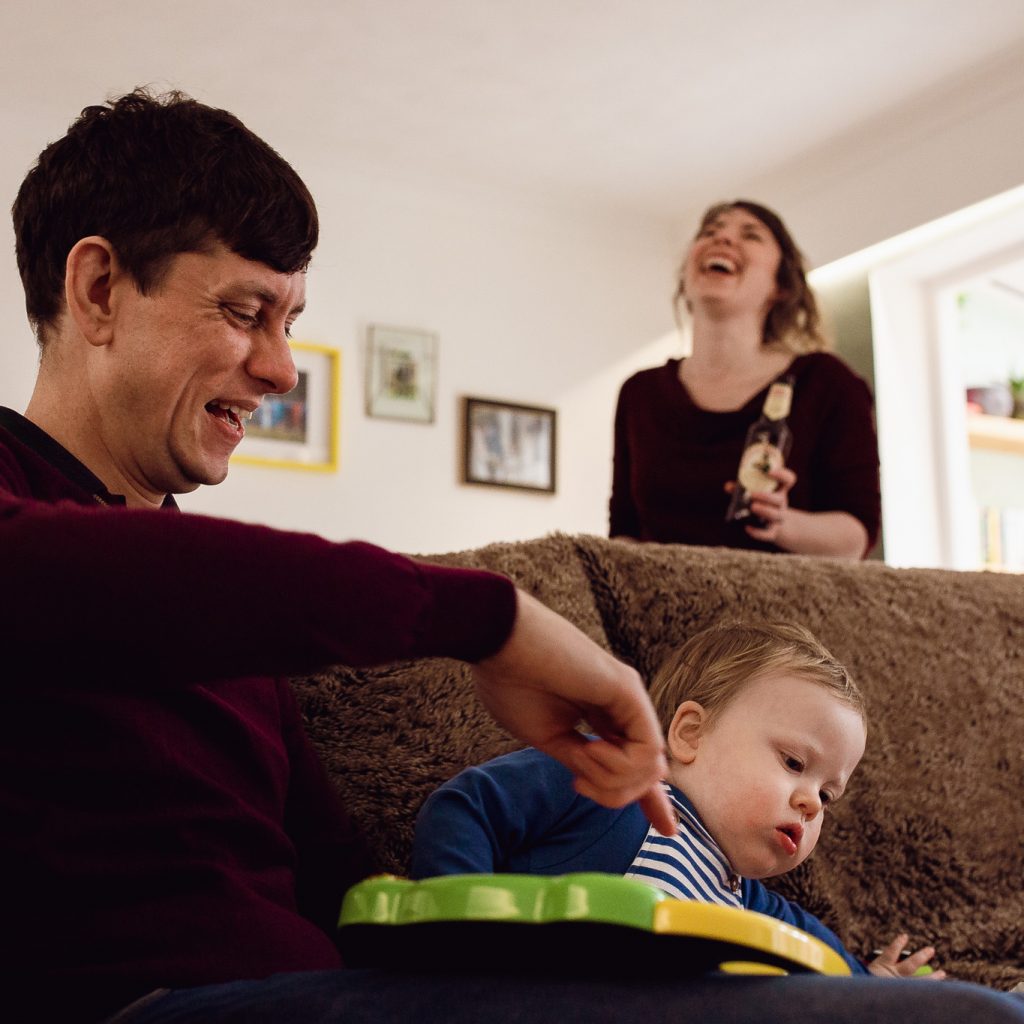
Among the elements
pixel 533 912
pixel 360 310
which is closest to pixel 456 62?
pixel 360 310

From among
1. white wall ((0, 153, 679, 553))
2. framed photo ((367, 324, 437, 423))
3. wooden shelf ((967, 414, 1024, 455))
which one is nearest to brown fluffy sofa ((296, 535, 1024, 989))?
white wall ((0, 153, 679, 553))

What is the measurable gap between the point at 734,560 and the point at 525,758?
0.51 meters

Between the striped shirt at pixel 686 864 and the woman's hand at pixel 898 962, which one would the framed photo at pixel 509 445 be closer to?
the woman's hand at pixel 898 962

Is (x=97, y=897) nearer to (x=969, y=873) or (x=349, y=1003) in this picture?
(x=349, y=1003)

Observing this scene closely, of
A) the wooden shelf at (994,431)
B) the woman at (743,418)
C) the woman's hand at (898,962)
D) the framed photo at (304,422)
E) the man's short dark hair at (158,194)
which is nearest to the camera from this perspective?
the man's short dark hair at (158,194)

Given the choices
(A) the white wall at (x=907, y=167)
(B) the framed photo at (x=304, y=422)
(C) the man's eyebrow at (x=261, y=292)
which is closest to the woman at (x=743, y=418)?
(C) the man's eyebrow at (x=261, y=292)

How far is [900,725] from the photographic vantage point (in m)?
1.51

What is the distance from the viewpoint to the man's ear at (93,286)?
0.97 metres

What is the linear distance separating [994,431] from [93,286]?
13.9 ft

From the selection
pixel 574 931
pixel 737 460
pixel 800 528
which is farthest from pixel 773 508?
pixel 574 931

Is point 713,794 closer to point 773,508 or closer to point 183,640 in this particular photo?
point 183,640

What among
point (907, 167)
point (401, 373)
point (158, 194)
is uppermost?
point (907, 167)

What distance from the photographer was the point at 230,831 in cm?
86

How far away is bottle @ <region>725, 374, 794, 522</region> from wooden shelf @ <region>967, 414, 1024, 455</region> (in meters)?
2.67
